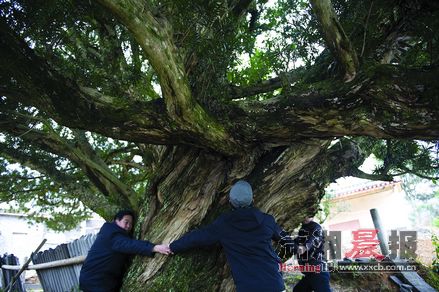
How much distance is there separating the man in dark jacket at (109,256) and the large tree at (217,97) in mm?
219

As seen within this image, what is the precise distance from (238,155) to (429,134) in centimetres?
202

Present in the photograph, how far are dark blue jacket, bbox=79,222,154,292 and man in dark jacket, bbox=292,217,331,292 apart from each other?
2.15 metres

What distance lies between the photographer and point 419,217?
41500 millimetres

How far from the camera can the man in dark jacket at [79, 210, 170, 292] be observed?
3908 mm

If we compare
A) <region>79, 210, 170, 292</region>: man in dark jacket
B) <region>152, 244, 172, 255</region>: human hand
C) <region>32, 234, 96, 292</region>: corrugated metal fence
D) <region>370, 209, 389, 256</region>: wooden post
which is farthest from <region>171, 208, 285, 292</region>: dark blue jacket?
<region>370, 209, 389, 256</region>: wooden post

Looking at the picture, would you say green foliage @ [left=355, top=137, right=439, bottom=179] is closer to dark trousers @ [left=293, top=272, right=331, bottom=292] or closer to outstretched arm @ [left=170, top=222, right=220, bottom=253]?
dark trousers @ [left=293, top=272, right=331, bottom=292]

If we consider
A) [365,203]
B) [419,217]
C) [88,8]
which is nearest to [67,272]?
[88,8]

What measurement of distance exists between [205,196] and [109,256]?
4.20ft

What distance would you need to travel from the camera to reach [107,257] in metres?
3.99

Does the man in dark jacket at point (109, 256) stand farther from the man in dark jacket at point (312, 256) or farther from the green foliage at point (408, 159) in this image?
the green foliage at point (408, 159)

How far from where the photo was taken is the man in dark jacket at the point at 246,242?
3.37 m

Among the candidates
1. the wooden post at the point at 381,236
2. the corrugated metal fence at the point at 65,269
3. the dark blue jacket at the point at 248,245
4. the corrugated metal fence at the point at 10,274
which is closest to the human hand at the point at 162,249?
the dark blue jacket at the point at 248,245

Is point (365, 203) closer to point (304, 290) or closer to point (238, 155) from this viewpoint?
point (304, 290)

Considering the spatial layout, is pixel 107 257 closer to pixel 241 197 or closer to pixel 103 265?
pixel 103 265
